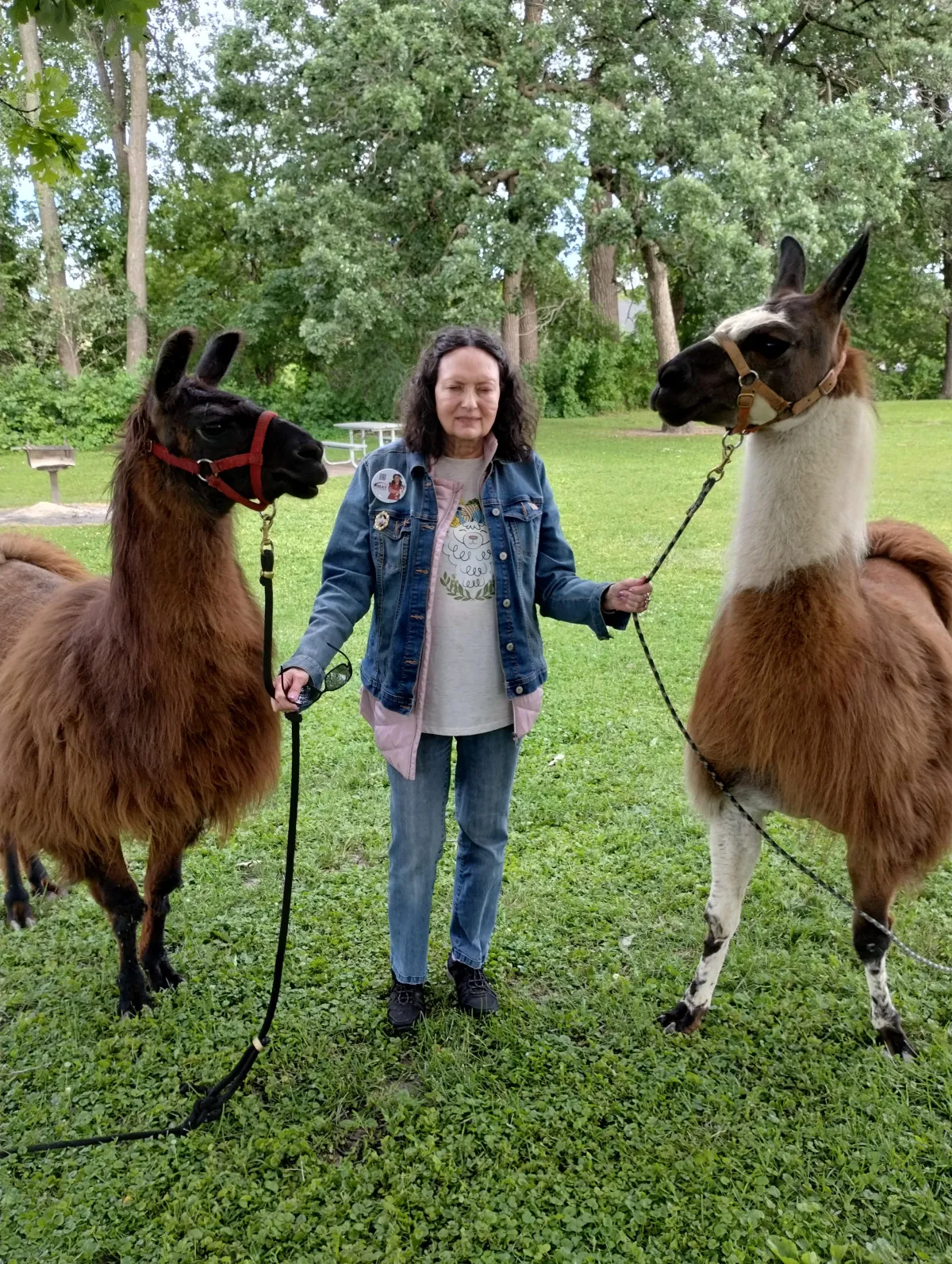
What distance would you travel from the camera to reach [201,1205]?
2135 millimetres

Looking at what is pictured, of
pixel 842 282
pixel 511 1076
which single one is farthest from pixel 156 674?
pixel 842 282

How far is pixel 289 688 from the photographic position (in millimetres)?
2117

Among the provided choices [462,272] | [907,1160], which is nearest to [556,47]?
[462,272]

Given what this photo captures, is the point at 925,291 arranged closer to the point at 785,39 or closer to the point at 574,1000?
the point at 785,39

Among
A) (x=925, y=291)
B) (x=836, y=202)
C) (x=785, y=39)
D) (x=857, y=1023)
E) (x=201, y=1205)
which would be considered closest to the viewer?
(x=201, y=1205)

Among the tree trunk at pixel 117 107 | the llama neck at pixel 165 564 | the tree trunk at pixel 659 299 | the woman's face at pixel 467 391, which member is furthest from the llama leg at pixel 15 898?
the tree trunk at pixel 117 107

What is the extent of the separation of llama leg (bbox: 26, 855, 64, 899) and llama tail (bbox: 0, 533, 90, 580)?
46.3 inches

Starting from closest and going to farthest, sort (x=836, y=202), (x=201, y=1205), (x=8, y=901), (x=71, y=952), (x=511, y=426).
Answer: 1. (x=201, y=1205)
2. (x=511, y=426)
3. (x=71, y=952)
4. (x=8, y=901)
5. (x=836, y=202)

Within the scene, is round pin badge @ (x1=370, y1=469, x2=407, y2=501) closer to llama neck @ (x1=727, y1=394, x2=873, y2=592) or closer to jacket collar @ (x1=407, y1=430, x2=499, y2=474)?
jacket collar @ (x1=407, y1=430, x2=499, y2=474)

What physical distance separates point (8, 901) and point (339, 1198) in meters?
1.96

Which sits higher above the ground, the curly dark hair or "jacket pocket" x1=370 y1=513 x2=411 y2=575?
the curly dark hair

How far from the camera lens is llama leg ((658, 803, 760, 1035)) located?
2.57 m

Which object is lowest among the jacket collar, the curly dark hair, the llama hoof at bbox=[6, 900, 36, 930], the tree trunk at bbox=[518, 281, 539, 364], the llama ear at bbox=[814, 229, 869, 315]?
the llama hoof at bbox=[6, 900, 36, 930]

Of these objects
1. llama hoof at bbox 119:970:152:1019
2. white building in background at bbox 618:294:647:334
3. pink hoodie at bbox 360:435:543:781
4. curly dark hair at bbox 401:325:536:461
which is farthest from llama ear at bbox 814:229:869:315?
white building in background at bbox 618:294:647:334
